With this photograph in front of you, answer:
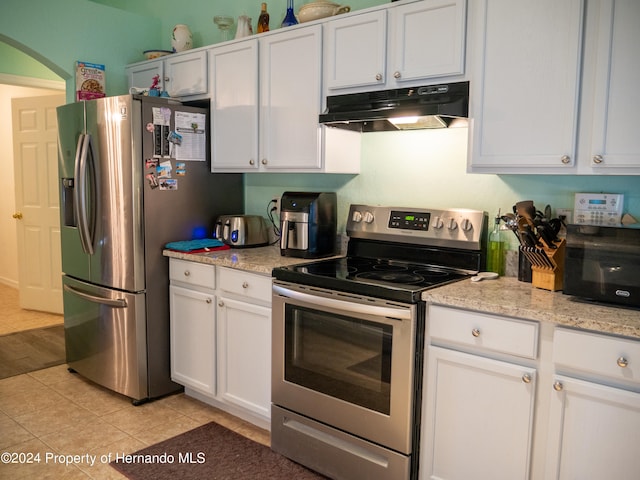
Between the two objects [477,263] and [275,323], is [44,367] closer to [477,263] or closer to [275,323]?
[275,323]

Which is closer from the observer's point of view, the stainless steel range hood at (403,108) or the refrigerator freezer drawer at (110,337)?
the stainless steel range hood at (403,108)

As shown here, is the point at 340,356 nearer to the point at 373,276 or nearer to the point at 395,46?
the point at 373,276

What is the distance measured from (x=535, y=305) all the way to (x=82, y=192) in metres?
2.56

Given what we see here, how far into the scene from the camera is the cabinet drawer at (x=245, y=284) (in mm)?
2658

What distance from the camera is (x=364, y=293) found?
2178 millimetres

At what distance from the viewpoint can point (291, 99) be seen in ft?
9.39

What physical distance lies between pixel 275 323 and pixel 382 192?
926 mm

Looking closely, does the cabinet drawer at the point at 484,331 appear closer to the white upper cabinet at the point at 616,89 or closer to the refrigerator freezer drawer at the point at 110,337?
the white upper cabinet at the point at 616,89

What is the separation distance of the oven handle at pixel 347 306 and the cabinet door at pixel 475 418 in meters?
0.18

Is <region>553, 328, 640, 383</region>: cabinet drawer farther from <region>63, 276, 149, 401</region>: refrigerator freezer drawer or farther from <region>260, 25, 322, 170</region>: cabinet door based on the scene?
<region>63, 276, 149, 401</region>: refrigerator freezer drawer

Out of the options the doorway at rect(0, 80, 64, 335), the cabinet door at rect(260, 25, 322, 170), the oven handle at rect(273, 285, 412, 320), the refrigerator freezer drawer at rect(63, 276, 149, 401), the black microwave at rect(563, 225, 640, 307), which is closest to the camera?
the black microwave at rect(563, 225, 640, 307)

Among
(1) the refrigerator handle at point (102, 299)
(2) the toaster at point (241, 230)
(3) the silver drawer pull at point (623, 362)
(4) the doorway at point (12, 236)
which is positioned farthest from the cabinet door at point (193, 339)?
(4) the doorway at point (12, 236)

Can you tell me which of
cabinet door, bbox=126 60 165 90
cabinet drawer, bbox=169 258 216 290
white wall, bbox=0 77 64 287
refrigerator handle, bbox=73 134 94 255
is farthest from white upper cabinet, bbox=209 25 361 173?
white wall, bbox=0 77 64 287

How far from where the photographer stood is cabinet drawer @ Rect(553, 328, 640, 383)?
166 centimetres
